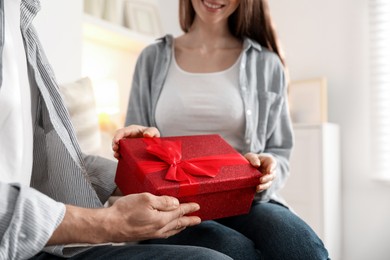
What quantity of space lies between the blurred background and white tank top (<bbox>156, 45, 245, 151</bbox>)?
0.94m

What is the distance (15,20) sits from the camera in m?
0.70

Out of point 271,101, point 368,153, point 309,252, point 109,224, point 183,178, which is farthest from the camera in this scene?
point 368,153

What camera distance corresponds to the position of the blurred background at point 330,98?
2.13 metres

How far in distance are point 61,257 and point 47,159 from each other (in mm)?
198

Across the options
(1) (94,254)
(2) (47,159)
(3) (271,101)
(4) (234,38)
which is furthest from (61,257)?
(4) (234,38)

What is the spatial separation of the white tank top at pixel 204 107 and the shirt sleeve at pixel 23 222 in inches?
24.7

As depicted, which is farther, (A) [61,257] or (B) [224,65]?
(B) [224,65]

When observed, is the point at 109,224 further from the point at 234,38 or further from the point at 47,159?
the point at 234,38

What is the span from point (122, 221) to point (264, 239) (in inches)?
16.3

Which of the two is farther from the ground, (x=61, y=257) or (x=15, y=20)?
(x=15, y=20)

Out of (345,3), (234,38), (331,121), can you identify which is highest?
(345,3)

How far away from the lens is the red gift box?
0.69 meters

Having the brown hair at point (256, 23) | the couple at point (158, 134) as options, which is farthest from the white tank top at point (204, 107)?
the brown hair at point (256, 23)

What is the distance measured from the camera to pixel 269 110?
1.15m
